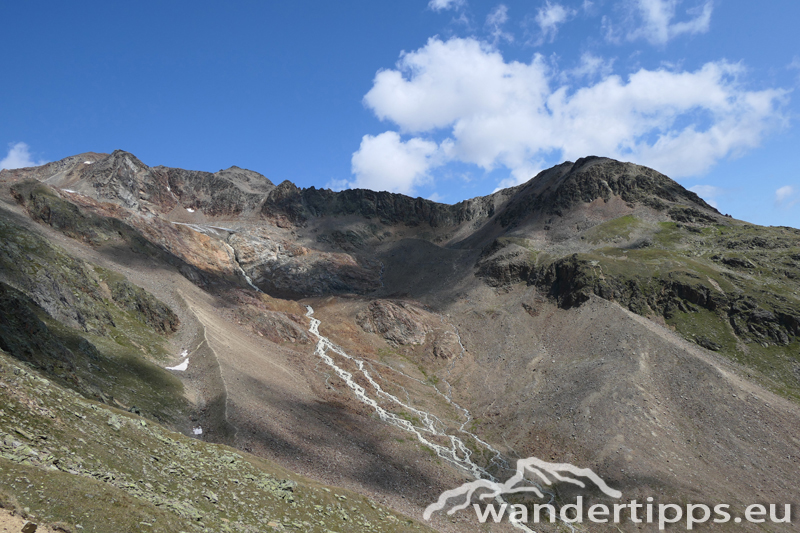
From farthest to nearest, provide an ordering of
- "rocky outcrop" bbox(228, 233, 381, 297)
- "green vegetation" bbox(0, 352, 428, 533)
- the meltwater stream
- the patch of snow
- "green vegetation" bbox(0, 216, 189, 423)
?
1. "rocky outcrop" bbox(228, 233, 381, 297)
2. the meltwater stream
3. the patch of snow
4. "green vegetation" bbox(0, 216, 189, 423)
5. "green vegetation" bbox(0, 352, 428, 533)

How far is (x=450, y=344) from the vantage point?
95812 mm

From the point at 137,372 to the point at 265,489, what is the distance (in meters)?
28.9

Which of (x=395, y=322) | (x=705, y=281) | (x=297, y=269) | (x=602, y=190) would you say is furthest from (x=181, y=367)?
(x=602, y=190)

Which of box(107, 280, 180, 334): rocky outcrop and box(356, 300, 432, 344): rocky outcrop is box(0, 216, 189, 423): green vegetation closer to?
box(107, 280, 180, 334): rocky outcrop

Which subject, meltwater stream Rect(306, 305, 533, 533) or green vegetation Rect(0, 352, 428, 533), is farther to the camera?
meltwater stream Rect(306, 305, 533, 533)

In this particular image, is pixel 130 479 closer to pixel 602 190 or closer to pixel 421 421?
pixel 421 421

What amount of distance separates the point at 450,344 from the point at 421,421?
28.7 metres

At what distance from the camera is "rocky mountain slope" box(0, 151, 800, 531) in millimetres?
47812

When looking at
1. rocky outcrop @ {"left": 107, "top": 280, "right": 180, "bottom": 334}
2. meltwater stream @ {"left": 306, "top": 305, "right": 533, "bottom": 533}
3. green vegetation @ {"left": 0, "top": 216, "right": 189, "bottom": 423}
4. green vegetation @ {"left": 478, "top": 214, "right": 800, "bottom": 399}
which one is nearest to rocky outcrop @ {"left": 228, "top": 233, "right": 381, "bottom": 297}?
green vegetation @ {"left": 478, "top": 214, "right": 800, "bottom": 399}

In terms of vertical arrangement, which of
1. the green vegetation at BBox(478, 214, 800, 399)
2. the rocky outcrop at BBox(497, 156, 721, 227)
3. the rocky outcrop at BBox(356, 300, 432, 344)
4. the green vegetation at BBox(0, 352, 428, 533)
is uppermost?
the rocky outcrop at BBox(497, 156, 721, 227)

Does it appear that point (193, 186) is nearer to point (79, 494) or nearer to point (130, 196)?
point (130, 196)

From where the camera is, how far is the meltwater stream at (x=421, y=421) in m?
59.3

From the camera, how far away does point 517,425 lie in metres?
66.6

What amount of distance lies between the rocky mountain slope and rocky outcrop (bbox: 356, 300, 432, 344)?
1.58ft
